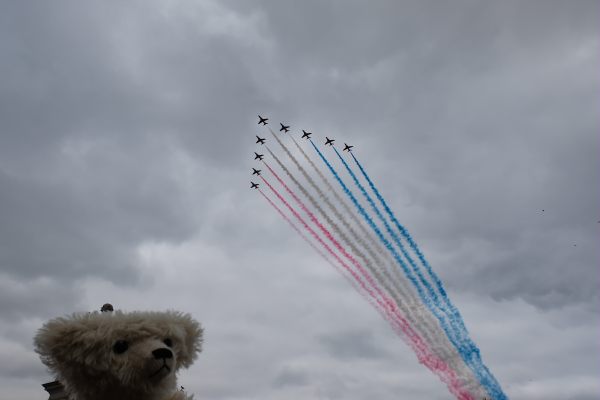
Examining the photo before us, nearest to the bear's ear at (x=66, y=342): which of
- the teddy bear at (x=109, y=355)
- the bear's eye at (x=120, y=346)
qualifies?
the teddy bear at (x=109, y=355)

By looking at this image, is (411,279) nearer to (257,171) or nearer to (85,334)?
(257,171)

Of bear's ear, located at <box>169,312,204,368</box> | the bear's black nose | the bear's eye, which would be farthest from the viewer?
bear's ear, located at <box>169,312,204,368</box>

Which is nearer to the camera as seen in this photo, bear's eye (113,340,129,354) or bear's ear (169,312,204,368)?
bear's eye (113,340,129,354)

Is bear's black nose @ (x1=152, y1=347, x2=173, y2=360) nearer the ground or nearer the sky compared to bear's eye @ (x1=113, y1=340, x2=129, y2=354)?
nearer the ground

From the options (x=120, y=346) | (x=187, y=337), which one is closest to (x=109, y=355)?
(x=120, y=346)

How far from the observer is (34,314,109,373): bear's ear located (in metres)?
6.61

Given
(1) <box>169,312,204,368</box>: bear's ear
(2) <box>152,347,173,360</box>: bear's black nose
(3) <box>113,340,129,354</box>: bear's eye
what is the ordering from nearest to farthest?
(2) <box>152,347,173,360</box>: bear's black nose
(3) <box>113,340,129,354</box>: bear's eye
(1) <box>169,312,204,368</box>: bear's ear

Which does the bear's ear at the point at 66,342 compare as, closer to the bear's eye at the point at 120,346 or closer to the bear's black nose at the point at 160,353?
the bear's eye at the point at 120,346

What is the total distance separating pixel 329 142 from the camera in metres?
62.7

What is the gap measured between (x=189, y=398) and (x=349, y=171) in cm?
5019

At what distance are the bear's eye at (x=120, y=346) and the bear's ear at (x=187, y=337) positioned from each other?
78 centimetres

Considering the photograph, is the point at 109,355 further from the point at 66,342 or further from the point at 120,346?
the point at 66,342

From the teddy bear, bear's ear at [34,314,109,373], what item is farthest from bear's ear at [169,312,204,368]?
bear's ear at [34,314,109,373]

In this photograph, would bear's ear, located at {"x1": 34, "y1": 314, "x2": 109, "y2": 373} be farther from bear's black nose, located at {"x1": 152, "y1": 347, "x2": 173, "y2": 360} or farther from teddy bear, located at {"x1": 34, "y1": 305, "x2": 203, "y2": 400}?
bear's black nose, located at {"x1": 152, "y1": 347, "x2": 173, "y2": 360}
